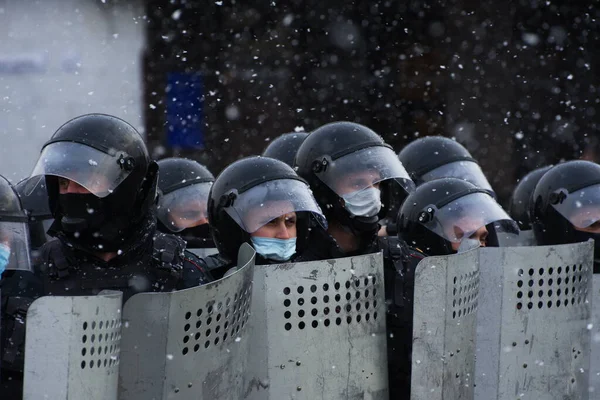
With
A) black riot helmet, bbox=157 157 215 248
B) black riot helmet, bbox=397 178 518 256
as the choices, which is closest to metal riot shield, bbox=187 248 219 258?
black riot helmet, bbox=157 157 215 248

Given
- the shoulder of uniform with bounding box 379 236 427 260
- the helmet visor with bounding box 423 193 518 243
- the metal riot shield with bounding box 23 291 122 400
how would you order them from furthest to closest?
the helmet visor with bounding box 423 193 518 243
the shoulder of uniform with bounding box 379 236 427 260
the metal riot shield with bounding box 23 291 122 400

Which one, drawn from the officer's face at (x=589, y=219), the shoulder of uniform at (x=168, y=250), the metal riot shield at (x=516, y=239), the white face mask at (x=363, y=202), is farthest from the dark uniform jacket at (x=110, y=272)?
the officer's face at (x=589, y=219)

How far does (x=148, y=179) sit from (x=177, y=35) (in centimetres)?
536

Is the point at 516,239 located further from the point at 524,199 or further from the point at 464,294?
Answer: the point at 464,294

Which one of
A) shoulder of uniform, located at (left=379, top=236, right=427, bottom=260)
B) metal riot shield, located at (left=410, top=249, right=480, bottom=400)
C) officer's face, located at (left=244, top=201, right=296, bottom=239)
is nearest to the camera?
metal riot shield, located at (left=410, top=249, right=480, bottom=400)

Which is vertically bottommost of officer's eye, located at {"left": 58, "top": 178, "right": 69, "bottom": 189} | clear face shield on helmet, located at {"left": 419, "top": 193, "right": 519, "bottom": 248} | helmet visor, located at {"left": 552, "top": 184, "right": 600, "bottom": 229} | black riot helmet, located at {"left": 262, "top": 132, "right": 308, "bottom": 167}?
helmet visor, located at {"left": 552, "top": 184, "right": 600, "bottom": 229}

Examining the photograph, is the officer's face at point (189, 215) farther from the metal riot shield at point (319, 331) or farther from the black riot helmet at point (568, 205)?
the metal riot shield at point (319, 331)

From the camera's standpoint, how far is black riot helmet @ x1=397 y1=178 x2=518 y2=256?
416 cm

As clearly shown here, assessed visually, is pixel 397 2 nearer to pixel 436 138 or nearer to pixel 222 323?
pixel 436 138

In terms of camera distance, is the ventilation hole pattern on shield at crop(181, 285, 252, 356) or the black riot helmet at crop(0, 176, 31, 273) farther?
the black riot helmet at crop(0, 176, 31, 273)

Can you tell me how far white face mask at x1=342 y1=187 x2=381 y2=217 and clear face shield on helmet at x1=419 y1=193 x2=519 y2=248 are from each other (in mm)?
400

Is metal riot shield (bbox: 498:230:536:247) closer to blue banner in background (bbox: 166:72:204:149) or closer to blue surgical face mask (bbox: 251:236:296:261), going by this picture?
blue surgical face mask (bbox: 251:236:296:261)

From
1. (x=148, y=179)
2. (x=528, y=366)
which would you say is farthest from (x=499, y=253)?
(x=148, y=179)

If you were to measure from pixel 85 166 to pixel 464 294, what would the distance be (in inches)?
46.8
